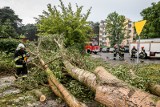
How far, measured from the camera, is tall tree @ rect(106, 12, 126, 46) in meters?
56.8

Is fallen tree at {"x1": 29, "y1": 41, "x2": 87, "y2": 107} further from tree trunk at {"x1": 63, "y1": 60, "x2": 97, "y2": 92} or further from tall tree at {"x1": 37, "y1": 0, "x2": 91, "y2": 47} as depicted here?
tall tree at {"x1": 37, "y1": 0, "x2": 91, "y2": 47}

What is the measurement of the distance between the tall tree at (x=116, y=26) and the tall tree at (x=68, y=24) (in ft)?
136

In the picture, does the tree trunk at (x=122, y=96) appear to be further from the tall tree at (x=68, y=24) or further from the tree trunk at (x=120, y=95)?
the tall tree at (x=68, y=24)

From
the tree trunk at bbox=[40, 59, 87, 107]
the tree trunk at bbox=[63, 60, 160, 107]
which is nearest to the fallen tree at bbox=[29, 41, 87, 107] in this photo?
the tree trunk at bbox=[40, 59, 87, 107]

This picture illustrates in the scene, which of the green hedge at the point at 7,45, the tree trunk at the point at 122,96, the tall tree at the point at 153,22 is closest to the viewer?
the tree trunk at the point at 122,96

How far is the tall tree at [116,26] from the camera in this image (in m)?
56.8

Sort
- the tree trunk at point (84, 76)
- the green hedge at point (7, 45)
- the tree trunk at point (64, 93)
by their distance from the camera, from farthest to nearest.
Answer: the green hedge at point (7, 45)
the tree trunk at point (84, 76)
the tree trunk at point (64, 93)

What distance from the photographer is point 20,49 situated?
28.1ft

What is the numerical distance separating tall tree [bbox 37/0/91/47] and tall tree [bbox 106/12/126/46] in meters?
41.5

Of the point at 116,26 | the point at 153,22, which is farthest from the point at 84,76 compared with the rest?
the point at 116,26

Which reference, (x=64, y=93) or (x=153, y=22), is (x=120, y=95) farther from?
(x=153, y=22)

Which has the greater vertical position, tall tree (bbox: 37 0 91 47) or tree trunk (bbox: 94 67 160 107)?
tall tree (bbox: 37 0 91 47)

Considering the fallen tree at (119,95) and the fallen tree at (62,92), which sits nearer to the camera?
the fallen tree at (119,95)

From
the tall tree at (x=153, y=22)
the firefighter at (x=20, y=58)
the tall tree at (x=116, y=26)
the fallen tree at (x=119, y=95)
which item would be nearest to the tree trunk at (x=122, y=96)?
the fallen tree at (x=119, y=95)
